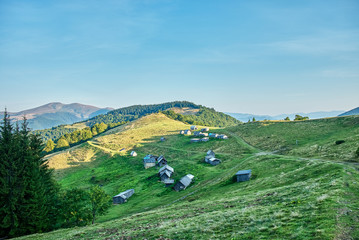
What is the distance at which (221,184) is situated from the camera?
52938 millimetres

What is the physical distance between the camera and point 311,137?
78.8 metres

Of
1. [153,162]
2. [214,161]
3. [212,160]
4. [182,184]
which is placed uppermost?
[212,160]

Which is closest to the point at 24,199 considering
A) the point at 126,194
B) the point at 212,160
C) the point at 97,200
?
the point at 97,200

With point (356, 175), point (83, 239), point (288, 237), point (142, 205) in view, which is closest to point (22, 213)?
point (83, 239)

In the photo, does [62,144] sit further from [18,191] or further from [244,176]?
[244,176]

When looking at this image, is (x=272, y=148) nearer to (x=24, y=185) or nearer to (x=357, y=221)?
(x=357, y=221)

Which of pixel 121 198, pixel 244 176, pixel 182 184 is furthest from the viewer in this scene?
pixel 182 184

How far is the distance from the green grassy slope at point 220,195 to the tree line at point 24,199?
5.49 metres

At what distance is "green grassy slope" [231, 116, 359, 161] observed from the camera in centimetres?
5328

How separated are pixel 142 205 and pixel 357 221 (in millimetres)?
47358

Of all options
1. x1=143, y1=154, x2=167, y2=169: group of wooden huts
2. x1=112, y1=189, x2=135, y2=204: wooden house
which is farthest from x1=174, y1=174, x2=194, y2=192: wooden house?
x1=143, y1=154, x2=167, y2=169: group of wooden huts

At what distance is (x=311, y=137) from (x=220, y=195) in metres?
57.1

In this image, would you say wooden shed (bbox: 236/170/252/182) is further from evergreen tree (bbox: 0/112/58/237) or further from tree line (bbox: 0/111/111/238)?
evergreen tree (bbox: 0/112/58/237)

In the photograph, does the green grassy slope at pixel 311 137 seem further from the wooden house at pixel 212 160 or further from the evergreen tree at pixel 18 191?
the evergreen tree at pixel 18 191
